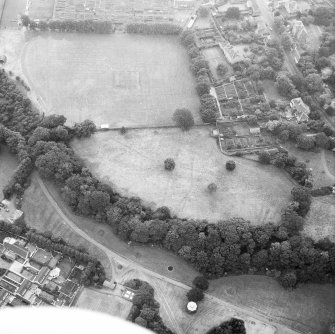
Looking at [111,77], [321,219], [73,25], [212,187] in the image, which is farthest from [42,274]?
[73,25]

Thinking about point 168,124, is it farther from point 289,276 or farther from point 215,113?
point 289,276

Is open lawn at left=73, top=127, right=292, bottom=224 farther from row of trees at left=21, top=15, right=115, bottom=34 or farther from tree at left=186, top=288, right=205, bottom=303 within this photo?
row of trees at left=21, top=15, right=115, bottom=34

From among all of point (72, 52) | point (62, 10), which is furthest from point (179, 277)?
point (62, 10)

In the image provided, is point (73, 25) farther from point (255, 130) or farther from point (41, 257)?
point (41, 257)

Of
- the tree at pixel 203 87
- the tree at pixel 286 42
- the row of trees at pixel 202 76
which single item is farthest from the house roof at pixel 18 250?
the tree at pixel 286 42

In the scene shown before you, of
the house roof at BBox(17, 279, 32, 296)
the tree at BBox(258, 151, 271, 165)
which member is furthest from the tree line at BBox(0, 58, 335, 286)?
the house roof at BBox(17, 279, 32, 296)

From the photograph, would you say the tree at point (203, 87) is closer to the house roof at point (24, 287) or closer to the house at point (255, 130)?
the house at point (255, 130)
